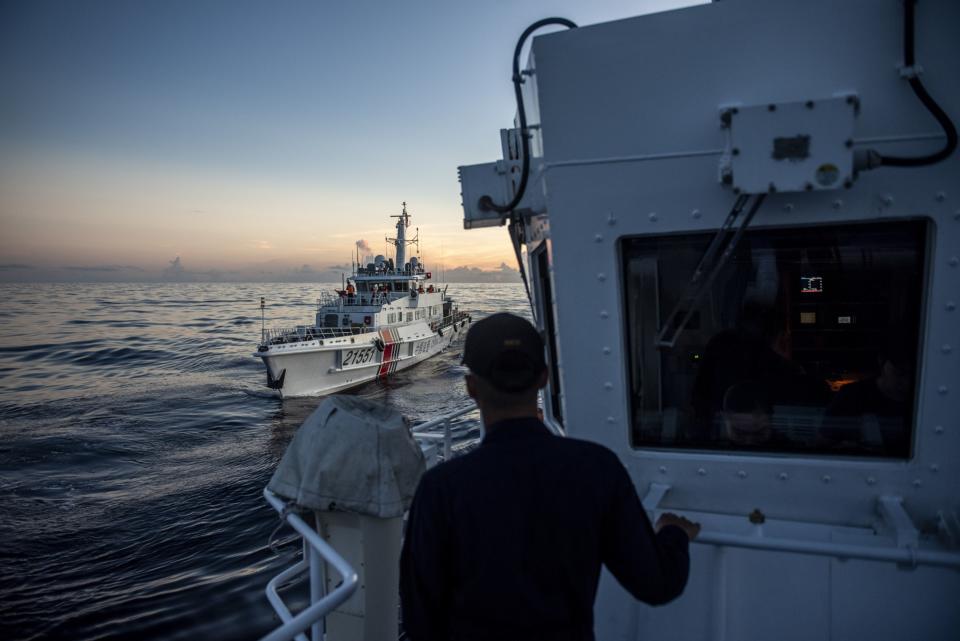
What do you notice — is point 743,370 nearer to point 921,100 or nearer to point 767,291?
point 767,291

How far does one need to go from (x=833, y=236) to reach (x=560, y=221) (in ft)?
3.69

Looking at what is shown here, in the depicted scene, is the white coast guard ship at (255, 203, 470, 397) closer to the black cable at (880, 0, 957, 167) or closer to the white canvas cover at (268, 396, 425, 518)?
the white canvas cover at (268, 396, 425, 518)

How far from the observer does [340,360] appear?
82.1 feet

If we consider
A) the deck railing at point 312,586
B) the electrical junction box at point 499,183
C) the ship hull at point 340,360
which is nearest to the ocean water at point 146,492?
the ship hull at point 340,360

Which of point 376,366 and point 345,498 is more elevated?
point 345,498

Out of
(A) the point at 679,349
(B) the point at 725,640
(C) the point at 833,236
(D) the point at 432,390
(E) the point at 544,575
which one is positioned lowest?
(D) the point at 432,390

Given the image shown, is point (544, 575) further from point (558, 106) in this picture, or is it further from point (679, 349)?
point (558, 106)

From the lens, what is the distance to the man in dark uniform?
4.49 feet

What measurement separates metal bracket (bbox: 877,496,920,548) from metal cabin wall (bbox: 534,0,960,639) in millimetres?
38

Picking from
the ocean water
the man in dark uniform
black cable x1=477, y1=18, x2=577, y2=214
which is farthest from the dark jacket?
the ocean water

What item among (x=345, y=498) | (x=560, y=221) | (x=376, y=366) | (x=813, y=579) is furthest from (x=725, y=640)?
(x=376, y=366)

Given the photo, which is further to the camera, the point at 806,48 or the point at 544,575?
the point at 806,48

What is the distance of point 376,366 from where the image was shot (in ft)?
90.7

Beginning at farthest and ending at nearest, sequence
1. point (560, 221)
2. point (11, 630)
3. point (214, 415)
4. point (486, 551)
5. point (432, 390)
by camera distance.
Answer: 1. point (432, 390)
2. point (214, 415)
3. point (11, 630)
4. point (560, 221)
5. point (486, 551)
